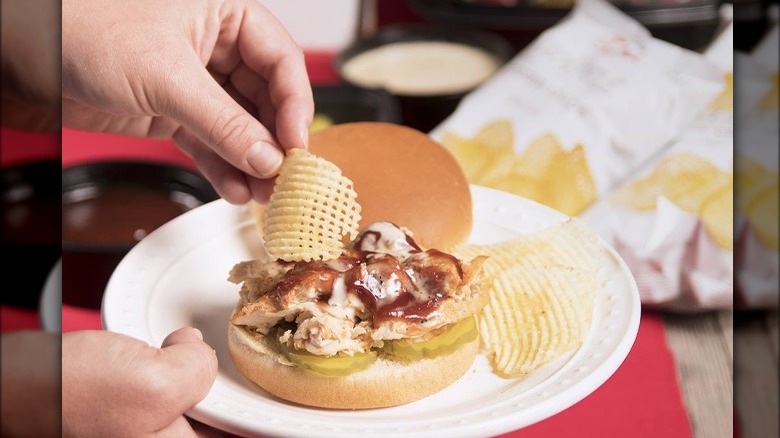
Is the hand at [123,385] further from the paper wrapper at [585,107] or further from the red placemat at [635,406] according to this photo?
the paper wrapper at [585,107]

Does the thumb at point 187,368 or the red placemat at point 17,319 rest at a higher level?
the red placemat at point 17,319

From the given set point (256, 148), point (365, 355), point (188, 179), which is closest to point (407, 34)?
point (188, 179)

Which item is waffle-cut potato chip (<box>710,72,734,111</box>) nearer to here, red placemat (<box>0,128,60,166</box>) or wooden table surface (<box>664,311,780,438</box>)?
wooden table surface (<box>664,311,780,438</box>)

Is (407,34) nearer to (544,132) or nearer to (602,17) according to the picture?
(602,17)

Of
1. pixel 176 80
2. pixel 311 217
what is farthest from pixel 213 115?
pixel 311 217

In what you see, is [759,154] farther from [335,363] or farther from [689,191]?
[689,191]

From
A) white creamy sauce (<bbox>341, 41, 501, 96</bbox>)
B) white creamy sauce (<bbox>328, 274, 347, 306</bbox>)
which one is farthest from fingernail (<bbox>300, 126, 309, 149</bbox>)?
white creamy sauce (<bbox>341, 41, 501, 96</bbox>)

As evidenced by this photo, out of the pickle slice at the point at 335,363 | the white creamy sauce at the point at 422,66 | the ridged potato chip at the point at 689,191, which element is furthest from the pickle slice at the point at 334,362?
the white creamy sauce at the point at 422,66
